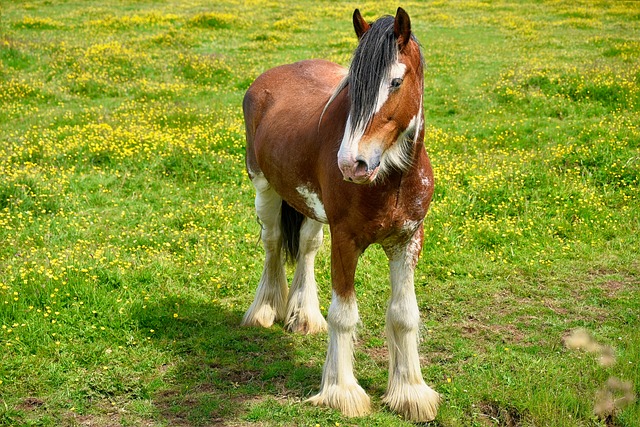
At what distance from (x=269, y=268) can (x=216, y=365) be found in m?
1.09

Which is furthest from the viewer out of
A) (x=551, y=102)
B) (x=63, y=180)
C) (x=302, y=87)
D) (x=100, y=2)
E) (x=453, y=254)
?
(x=100, y=2)

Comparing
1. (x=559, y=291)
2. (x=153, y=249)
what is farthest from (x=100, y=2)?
(x=559, y=291)

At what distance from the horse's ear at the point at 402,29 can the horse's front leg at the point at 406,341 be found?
147 centimetres

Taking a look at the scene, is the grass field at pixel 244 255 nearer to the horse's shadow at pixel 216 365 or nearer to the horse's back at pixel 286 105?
the horse's shadow at pixel 216 365

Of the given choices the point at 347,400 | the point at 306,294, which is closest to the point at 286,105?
the point at 306,294

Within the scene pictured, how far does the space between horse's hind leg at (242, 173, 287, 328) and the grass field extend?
0.48ft

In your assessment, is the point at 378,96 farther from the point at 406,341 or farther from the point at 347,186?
the point at 406,341

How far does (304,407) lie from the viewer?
5.00 meters

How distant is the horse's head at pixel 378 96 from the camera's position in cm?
389

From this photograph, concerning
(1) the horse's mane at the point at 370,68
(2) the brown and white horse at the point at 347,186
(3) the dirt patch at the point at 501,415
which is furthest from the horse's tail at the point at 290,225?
(1) the horse's mane at the point at 370,68

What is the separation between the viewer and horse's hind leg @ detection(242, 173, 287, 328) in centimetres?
630

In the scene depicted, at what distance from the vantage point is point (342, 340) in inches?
192

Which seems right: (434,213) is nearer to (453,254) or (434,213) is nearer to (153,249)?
(453,254)

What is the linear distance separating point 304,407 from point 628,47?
586 inches
